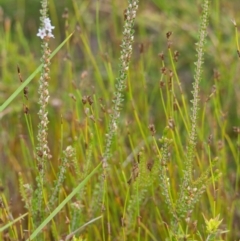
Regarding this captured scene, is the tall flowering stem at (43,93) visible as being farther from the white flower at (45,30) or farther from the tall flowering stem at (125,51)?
the tall flowering stem at (125,51)

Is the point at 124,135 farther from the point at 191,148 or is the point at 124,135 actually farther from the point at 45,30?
the point at 45,30

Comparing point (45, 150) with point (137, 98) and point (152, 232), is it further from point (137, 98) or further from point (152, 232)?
point (137, 98)

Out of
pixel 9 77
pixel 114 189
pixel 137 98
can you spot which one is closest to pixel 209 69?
pixel 137 98

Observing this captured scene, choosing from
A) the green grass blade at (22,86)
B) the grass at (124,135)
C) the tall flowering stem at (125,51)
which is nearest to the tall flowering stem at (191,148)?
the grass at (124,135)

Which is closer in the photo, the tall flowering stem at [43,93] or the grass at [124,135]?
the tall flowering stem at [43,93]

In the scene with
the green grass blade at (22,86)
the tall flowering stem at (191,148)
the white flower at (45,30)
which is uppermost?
the white flower at (45,30)

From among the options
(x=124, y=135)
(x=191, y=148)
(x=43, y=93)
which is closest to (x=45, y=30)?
(x=43, y=93)

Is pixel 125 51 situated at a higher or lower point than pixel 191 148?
higher

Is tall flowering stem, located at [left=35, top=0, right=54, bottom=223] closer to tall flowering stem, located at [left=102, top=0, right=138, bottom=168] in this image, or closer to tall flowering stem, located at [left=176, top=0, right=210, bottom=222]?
tall flowering stem, located at [left=102, top=0, right=138, bottom=168]
